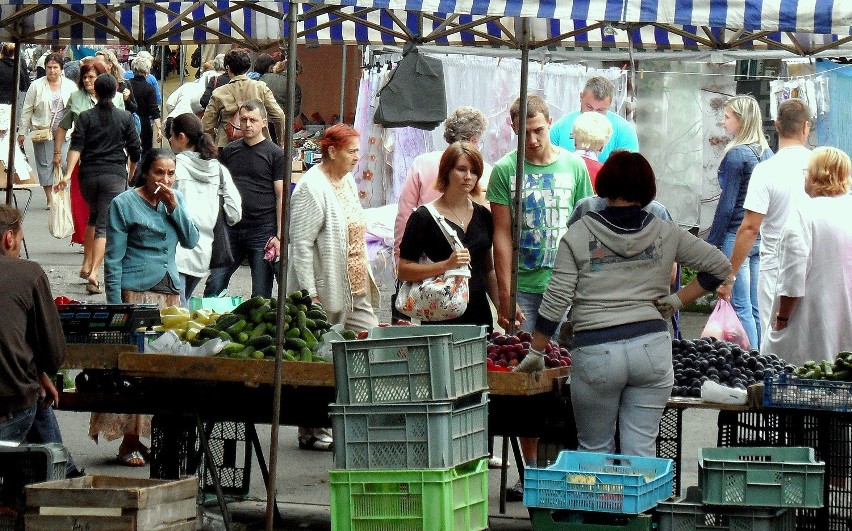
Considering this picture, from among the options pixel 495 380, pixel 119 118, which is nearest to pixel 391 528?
pixel 495 380

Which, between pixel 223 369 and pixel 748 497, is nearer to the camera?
pixel 748 497

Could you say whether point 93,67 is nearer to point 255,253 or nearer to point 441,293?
point 255,253

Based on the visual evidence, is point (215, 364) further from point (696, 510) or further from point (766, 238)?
point (766, 238)

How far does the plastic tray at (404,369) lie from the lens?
6.16m

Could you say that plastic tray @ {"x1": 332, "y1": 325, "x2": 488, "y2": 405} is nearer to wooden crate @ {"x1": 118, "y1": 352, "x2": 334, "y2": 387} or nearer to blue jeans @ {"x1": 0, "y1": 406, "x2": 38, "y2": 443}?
wooden crate @ {"x1": 118, "y1": 352, "x2": 334, "y2": 387}

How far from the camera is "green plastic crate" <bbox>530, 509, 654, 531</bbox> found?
240 inches

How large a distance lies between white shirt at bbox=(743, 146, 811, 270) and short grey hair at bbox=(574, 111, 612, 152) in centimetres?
117

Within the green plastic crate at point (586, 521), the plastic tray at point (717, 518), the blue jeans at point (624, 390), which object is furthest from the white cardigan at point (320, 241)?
the plastic tray at point (717, 518)

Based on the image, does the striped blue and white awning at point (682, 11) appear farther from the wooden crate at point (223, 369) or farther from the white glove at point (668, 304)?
the wooden crate at point (223, 369)

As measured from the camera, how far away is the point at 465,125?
32.0 ft

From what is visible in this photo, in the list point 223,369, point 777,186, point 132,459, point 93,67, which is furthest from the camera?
point 93,67

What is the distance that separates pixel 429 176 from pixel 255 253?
2.14 meters

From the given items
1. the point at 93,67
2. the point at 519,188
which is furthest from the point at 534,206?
the point at 93,67

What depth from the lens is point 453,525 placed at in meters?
6.14
